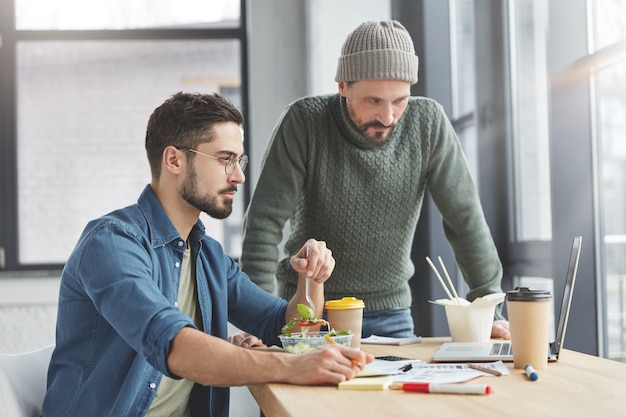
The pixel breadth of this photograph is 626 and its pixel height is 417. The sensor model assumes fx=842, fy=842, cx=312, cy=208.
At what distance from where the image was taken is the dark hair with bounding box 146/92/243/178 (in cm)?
184

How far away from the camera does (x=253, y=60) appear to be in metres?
4.35

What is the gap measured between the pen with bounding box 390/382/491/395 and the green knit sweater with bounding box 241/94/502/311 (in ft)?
3.11

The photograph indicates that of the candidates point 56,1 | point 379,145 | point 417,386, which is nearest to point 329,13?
point 56,1

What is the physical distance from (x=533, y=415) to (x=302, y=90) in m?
3.37

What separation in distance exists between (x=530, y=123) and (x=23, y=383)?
1804mm

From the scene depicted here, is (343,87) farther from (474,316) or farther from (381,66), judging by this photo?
(474,316)

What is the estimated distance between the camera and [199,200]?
181 centimetres

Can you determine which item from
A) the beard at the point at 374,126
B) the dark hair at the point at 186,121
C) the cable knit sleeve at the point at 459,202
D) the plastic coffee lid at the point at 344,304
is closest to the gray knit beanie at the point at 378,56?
the beard at the point at 374,126

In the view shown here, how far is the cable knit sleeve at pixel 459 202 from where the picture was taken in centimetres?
225

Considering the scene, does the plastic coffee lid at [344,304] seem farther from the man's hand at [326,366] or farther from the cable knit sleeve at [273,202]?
the cable knit sleeve at [273,202]

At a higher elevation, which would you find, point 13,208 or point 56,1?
point 56,1

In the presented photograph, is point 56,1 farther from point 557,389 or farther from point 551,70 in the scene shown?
point 557,389

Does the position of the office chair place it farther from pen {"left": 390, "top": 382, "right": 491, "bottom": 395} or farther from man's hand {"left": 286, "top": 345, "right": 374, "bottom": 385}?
pen {"left": 390, "top": 382, "right": 491, "bottom": 395}

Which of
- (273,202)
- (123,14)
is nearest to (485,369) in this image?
(273,202)
